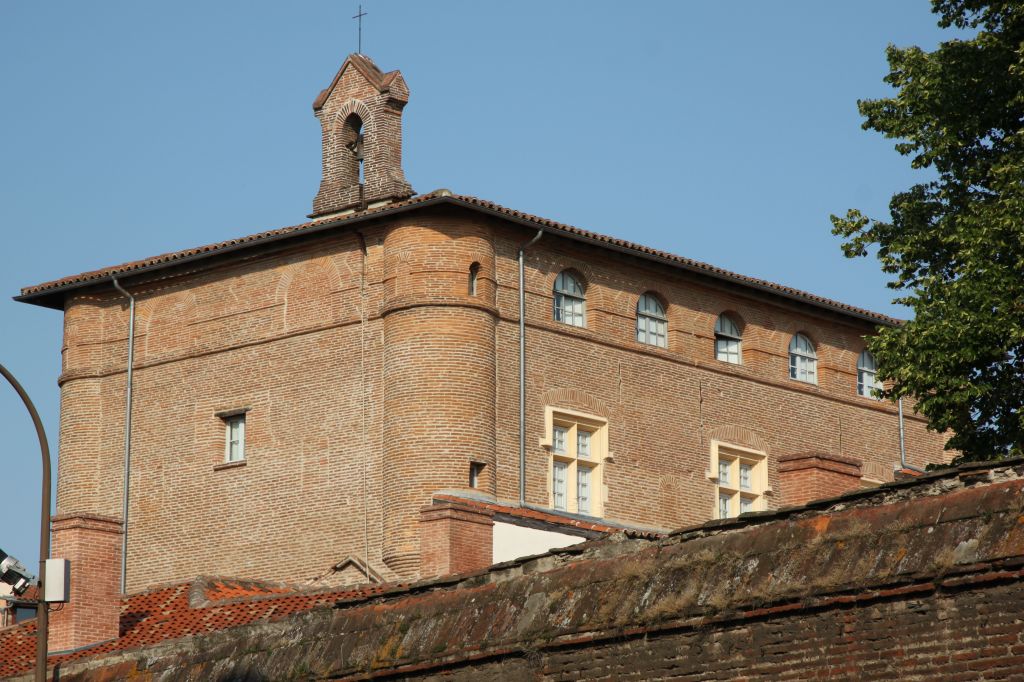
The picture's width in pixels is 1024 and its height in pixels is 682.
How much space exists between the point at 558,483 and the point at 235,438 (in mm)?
6078

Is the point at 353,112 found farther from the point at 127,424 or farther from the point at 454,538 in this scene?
the point at 454,538

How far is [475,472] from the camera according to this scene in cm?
3225

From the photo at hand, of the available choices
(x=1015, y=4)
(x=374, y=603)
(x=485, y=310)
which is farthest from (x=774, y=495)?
(x=374, y=603)

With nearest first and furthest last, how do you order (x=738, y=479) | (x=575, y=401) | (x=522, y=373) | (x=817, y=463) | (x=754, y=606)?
(x=754, y=606), (x=817, y=463), (x=522, y=373), (x=575, y=401), (x=738, y=479)

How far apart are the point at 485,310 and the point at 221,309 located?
5597 millimetres

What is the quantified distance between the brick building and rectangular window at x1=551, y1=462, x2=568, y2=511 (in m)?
0.04

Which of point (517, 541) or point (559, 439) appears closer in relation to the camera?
point (517, 541)

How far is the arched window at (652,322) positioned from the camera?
36000mm

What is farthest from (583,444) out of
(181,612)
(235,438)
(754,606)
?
(754,606)

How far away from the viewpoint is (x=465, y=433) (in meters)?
32.2

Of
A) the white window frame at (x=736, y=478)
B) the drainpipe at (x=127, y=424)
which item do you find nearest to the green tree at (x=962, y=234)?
the white window frame at (x=736, y=478)

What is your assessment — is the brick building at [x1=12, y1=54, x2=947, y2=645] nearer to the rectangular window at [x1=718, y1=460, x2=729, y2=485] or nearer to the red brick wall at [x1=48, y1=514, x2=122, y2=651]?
the rectangular window at [x1=718, y1=460, x2=729, y2=485]

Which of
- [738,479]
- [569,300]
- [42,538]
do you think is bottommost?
[42,538]

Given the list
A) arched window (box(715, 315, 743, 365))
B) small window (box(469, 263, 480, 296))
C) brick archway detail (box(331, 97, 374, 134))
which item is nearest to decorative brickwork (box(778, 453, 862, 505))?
small window (box(469, 263, 480, 296))
